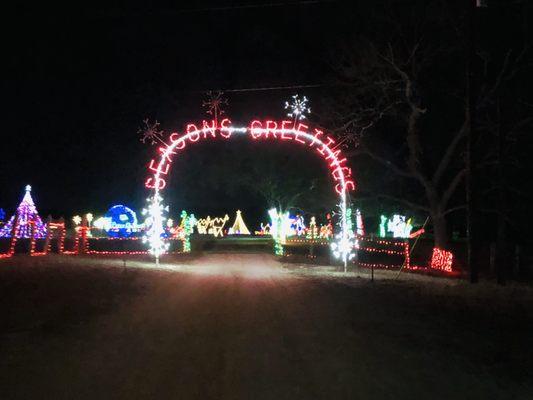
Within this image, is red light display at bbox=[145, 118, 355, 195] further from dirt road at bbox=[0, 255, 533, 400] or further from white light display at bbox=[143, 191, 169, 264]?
dirt road at bbox=[0, 255, 533, 400]

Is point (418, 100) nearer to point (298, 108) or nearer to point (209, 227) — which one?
point (298, 108)

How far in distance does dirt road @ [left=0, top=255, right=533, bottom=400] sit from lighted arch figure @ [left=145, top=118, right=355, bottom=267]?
31.3 ft

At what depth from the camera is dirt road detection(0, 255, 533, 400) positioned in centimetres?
744

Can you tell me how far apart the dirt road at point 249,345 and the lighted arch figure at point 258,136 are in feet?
31.3

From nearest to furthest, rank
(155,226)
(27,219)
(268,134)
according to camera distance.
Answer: (268,134) → (155,226) → (27,219)

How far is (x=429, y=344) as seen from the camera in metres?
10.0

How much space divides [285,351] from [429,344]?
2.35 meters

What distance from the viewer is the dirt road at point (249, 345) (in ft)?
24.4

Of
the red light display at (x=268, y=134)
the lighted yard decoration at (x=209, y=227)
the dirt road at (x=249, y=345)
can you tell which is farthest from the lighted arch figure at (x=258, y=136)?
the lighted yard decoration at (x=209, y=227)

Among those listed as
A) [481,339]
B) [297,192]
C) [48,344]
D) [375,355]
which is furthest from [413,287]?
[297,192]

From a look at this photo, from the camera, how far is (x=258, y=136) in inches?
1060

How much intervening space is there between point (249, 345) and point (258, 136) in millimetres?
17948

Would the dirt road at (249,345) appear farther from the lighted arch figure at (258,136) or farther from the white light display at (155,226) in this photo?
the white light display at (155,226)

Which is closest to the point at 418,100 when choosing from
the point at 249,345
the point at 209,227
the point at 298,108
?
the point at 298,108
